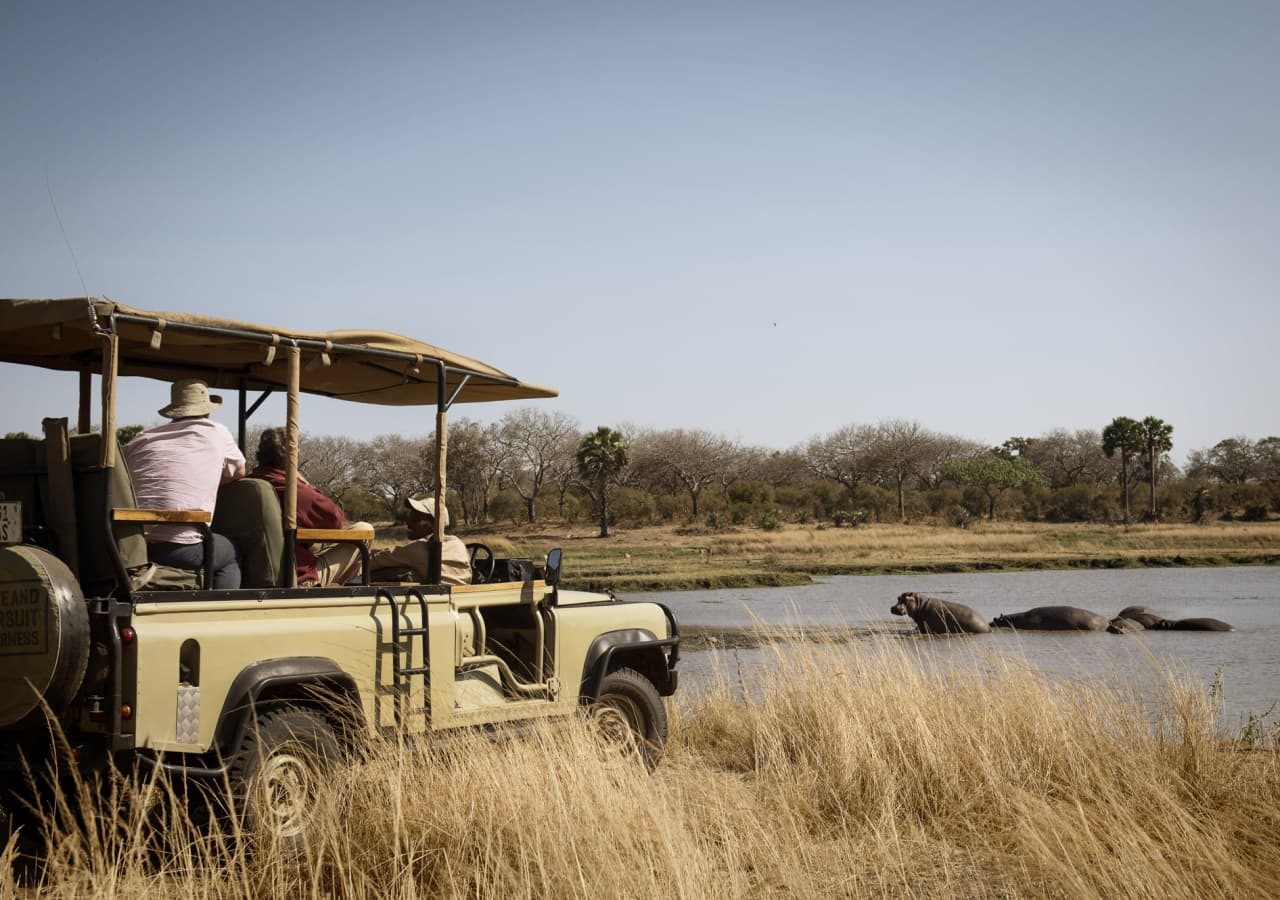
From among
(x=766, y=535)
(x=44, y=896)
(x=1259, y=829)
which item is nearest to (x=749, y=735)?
(x=1259, y=829)

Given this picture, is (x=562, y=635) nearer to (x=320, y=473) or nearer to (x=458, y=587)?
(x=458, y=587)

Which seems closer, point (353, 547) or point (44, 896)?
point (44, 896)

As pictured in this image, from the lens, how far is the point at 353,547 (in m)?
6.66

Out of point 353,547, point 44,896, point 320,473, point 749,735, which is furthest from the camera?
point 320,473

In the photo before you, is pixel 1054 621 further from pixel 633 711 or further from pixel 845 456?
pixel 845 456

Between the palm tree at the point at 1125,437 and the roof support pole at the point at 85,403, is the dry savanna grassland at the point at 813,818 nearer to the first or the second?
the roof support pole at the point at 85,403

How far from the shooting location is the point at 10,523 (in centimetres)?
493

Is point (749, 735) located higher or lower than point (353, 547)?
lower

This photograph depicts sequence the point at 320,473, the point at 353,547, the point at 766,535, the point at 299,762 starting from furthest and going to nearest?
the point at 320,473 → the point at 766,535 → the point at 353,547 → the point at 299,762

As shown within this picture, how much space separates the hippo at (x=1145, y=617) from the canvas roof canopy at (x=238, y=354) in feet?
58.1

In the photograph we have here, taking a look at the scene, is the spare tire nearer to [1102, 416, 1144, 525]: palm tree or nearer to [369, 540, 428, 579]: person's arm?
[369, 540, 428, 579]: person's arm

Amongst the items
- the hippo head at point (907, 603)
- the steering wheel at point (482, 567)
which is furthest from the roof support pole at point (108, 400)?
the hippo head at point (907, 603)

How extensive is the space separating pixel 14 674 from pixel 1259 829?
5.58 meters

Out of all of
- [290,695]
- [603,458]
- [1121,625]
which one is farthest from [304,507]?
[603,458]
